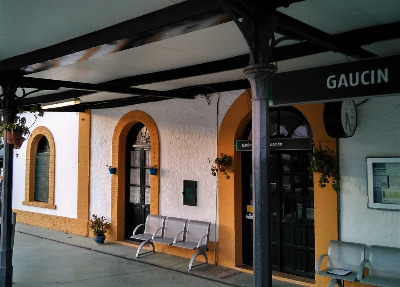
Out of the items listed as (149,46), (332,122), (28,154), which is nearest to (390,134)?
(332,122)

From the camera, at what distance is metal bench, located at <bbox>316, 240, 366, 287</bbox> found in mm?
5988

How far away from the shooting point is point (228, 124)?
26.5ft

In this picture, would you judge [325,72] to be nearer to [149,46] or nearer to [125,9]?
[125,9]

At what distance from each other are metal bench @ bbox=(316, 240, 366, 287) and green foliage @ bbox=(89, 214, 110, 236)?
5938 millimetres

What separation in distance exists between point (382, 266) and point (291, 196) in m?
2.02

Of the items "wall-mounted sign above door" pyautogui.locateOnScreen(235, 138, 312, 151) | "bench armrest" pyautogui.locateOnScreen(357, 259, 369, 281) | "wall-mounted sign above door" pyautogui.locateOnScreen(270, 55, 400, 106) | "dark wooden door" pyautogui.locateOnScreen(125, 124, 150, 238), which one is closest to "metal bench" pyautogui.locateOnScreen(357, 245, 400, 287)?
"bench armrest" pyautogui.locateOnScreen(357, 259, 369, 281)

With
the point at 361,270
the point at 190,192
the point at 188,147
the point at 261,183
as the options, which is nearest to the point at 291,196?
the point at 361,270

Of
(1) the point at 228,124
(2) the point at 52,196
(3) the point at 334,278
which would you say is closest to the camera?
(3) the point at 334,278

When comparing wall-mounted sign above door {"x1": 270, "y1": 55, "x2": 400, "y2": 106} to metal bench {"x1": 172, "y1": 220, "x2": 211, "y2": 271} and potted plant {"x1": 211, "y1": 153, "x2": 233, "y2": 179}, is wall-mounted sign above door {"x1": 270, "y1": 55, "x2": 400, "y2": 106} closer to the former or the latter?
potted plant {"x1": 211, "y1": 153, "x2": 233, "y2": 179}

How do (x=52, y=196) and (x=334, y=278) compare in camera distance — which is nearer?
(x=334, y=278)

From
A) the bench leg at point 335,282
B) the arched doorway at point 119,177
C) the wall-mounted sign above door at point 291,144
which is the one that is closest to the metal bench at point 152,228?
the arched doorway at point 119,177

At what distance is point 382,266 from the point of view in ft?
19.3

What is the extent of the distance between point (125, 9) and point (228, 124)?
4.34 metres

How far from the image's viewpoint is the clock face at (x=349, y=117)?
592cm
